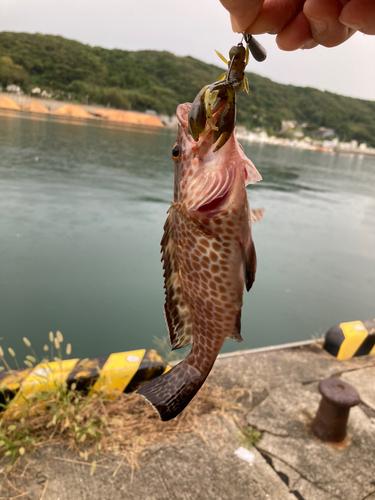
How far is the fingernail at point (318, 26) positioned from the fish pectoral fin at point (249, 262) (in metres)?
1.14

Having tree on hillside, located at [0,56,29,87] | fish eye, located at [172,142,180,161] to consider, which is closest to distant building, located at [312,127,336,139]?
tree on hillside, located at [0,56,29,87]

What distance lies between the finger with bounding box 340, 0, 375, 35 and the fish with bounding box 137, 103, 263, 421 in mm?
735

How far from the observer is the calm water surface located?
782 cm

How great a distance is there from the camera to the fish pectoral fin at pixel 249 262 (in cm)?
132

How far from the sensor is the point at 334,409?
13.1 ft

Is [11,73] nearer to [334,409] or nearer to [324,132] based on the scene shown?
[334,409]

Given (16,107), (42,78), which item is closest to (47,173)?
(16,107)

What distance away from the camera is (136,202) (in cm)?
1655

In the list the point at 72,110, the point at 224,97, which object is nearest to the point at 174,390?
the point at 224,97

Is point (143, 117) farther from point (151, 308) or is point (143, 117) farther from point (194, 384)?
point (194, 384)

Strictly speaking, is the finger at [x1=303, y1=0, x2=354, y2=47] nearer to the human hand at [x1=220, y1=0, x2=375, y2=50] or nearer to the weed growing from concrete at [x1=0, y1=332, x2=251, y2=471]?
the human hand at [x1=220, y1=0, x2=375, y2=50]

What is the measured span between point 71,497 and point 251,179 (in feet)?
10.9

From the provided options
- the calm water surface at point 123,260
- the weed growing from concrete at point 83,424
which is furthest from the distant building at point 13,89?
the weed growing from concrete at point 83,424

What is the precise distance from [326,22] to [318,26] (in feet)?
0.24
